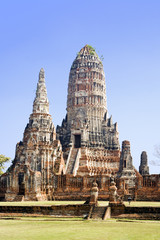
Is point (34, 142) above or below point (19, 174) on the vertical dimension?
above

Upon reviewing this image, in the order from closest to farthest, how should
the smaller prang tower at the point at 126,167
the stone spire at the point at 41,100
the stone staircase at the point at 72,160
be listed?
the smaller prang tower at the point at 126,167
the stone staircase at the point at 72,160
the stone spire at the point at 41,100

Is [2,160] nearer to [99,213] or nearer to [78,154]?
[78,154]

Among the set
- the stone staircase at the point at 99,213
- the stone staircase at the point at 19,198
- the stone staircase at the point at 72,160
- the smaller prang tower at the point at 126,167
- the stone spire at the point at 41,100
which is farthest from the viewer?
the stone spire at the point at 41,100

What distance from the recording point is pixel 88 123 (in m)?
66.4

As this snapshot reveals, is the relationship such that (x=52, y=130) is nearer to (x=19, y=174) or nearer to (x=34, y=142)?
(x=34, y=142)

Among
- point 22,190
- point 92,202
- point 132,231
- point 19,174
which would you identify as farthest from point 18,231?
point 19,174

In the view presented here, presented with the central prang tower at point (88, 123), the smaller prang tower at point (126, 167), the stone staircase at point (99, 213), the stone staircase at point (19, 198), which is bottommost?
the stone staircase at point (19, 198)

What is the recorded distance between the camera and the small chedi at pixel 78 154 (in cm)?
4838

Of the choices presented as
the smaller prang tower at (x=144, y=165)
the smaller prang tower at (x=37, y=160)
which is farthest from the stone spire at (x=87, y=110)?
the smaller prang tower at (x=144, y=165)

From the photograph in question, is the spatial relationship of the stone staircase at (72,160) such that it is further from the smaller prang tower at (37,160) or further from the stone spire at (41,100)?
the stone spire at (41,100)

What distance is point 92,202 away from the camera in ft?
96.4

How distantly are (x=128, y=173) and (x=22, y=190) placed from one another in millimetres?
17398

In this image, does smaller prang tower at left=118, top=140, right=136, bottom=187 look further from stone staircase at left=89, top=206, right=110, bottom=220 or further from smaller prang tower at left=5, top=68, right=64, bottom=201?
stone staircase at left=89, top=206, right=110, bottom=220

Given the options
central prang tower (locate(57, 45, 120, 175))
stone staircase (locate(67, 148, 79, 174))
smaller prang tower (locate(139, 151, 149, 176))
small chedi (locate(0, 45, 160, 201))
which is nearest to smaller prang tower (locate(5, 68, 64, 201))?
small chedi (locate(0, 45, 160, 201))
